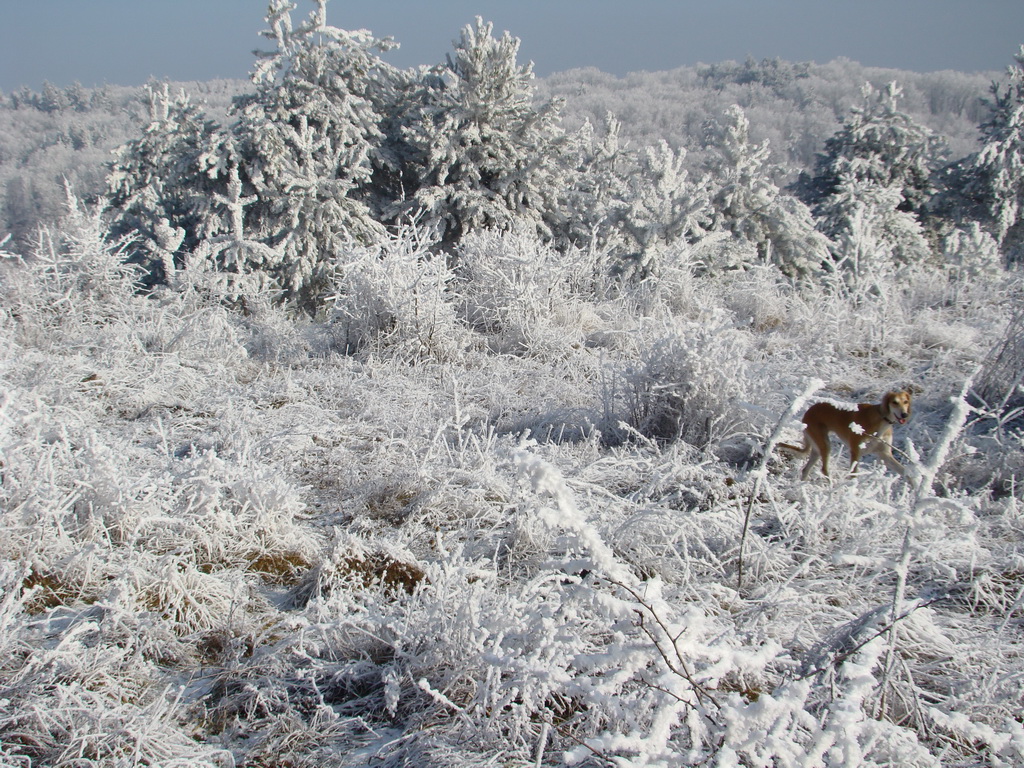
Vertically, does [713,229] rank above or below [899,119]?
below

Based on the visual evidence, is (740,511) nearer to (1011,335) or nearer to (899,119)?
(1011,335)

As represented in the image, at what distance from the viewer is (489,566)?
91.4 inches

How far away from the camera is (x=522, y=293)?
537cm

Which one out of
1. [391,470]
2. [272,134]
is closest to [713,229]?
[272,134]

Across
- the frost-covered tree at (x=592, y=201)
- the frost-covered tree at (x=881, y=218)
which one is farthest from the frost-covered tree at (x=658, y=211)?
the frost-covered tree at (x=881, y=218)

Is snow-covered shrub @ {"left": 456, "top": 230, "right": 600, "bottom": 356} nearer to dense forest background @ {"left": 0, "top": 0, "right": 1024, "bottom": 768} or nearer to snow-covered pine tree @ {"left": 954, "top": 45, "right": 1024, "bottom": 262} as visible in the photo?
dense forest background @ {"left": 0, "top": 0, "right": 1024, "bottom": 768}

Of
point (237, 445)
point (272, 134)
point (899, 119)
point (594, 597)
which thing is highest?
point (899, 119)

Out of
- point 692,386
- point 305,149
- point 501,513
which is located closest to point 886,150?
point 305,149

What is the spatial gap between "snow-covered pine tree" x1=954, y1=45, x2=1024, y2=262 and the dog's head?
13668 millimetres

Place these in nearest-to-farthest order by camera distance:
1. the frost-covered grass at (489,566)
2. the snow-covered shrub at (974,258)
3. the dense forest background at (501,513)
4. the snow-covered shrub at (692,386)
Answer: the frost-covered grass at (489,566), the dense forest background at (501,513), the snow-covered shrub at (692,386), the snow-covered shrub at (974,258)

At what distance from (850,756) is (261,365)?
428 centimetres

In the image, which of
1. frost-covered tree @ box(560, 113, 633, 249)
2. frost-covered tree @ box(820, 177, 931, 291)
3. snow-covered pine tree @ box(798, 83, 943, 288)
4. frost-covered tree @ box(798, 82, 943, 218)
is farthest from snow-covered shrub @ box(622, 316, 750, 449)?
frost-covered tree @ box(798, 82, 943, 218)

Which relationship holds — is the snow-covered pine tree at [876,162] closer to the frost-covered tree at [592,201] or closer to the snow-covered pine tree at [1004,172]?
the snow-covered pine tree at [1004,172]

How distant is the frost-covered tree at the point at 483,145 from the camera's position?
9.12 metres
